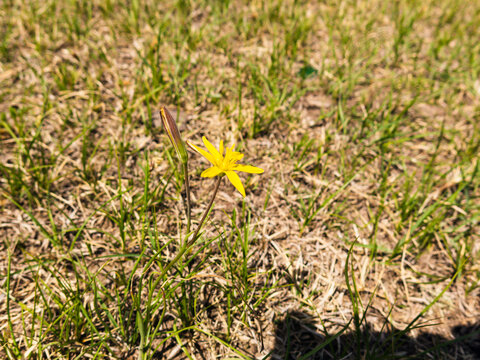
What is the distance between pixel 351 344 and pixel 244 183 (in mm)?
1142

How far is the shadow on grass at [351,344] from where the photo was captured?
1671 mm

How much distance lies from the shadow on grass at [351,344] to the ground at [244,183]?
0.01 meters

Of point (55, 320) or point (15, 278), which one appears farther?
point (15, 278)

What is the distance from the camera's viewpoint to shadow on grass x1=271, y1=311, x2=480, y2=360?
1671 millimetres

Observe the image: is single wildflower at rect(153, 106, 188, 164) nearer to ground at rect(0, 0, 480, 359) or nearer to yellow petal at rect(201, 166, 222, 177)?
yellow petal at rect(201, 166, 222, 177)

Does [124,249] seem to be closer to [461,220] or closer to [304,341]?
[304,341]

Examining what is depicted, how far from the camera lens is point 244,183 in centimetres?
221

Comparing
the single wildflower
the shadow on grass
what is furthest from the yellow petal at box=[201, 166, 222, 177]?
the shadow on grass

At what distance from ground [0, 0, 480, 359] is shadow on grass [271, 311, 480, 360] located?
0.03ft

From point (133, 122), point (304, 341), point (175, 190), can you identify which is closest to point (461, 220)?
point (304, 341)

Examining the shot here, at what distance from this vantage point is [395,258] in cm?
206

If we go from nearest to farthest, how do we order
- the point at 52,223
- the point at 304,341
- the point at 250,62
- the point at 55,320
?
the point at 55,320 → the point at 304,341 → the point at 52,223 → the point at 250,62

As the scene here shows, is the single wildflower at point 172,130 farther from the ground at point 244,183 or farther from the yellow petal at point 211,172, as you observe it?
the ground at point 244,183

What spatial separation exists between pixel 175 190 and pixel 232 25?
6.55 ft
